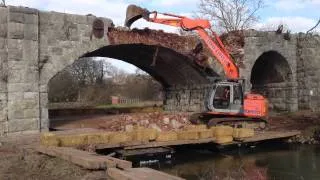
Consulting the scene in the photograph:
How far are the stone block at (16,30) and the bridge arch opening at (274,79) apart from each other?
11.1 m

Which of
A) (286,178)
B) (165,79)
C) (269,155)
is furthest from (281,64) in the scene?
(286,178)

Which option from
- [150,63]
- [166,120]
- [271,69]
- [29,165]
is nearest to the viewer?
[29,165]

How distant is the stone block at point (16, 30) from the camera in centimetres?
1395

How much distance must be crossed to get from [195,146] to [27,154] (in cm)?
601

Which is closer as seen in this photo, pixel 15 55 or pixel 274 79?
pixel 15 55

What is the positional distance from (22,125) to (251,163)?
6.35m

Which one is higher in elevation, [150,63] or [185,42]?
[185,42]

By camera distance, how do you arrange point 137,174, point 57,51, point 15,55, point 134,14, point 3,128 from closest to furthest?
point 137,174 < point 3,128 < point 15,55 < point 57,51 < point 134,14

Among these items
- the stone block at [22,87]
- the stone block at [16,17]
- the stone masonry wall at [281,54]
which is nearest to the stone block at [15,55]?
the stone block at [22,87]

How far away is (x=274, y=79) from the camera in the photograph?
2341 cm

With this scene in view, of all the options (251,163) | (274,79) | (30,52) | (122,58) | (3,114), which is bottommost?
(251,163)

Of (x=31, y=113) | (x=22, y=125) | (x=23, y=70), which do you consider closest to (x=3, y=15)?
(x=23, y=70)

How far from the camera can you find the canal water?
11.1m

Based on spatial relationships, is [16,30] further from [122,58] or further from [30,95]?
[122,58]
